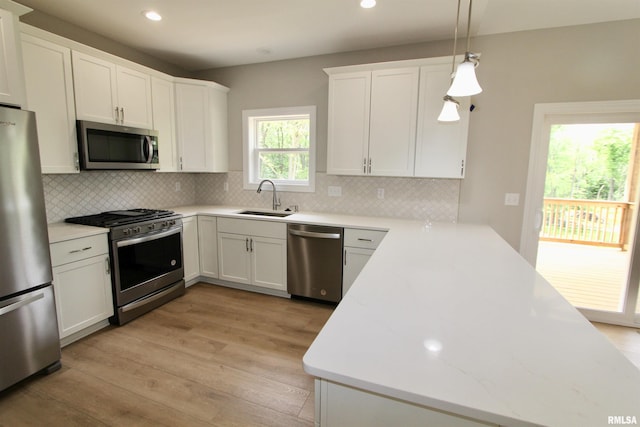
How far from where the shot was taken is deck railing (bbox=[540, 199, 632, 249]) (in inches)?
112

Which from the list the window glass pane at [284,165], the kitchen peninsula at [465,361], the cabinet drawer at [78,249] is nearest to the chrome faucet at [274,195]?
the window glass pane at [284,165]

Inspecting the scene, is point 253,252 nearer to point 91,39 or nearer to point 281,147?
point 281,147

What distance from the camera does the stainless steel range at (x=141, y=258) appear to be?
8.61 feet

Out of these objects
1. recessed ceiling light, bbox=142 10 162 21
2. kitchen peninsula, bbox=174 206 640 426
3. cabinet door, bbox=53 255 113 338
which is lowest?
cabinet door, bbox=53 255 113 338

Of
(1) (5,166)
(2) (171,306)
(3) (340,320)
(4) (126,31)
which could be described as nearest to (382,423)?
(3) (340,320)

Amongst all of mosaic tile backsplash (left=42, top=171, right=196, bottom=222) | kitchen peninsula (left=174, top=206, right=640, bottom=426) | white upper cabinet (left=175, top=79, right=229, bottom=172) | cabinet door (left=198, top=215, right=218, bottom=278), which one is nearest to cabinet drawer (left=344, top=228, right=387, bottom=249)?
kitchen peninsula (left=174, top=206, right=640, bottom=426)

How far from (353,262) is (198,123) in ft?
8.18

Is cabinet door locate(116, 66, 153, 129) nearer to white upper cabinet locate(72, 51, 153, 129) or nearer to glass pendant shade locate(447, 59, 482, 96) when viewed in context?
white upper cabinet locate(72, 51, 153, 129)

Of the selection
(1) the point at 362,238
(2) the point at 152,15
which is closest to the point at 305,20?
(2) the point at 152,15

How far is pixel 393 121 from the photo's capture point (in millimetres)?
2957

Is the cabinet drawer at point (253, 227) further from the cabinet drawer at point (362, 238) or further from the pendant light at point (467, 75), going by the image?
the pendant light at point (467, 75)

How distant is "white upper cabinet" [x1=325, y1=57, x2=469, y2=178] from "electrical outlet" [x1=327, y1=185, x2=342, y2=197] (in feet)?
1.16

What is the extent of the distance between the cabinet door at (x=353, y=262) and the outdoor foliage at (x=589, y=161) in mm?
1903

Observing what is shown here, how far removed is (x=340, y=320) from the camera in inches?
40.6
